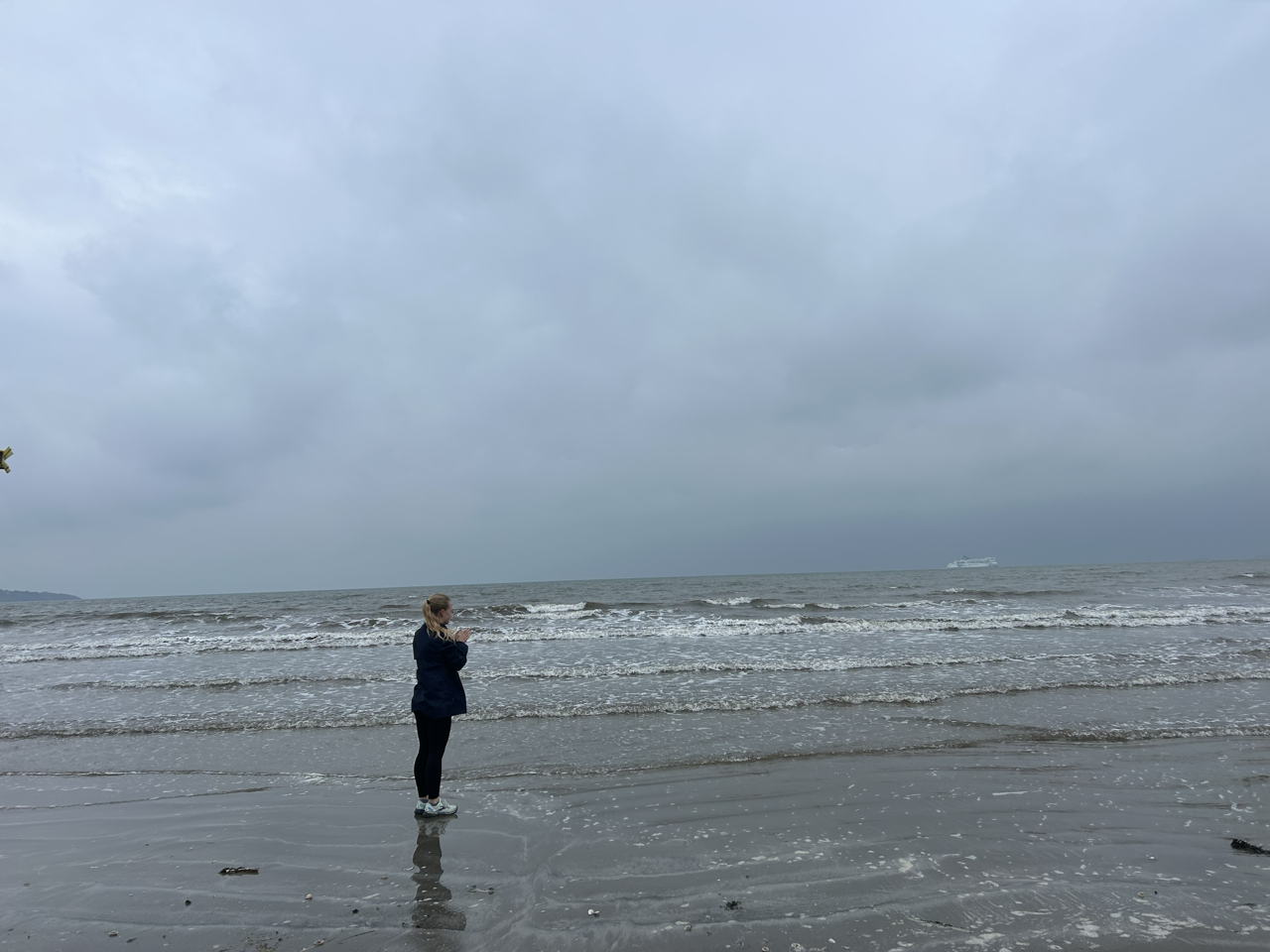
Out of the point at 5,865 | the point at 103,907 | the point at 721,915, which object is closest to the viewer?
the point at 721,915

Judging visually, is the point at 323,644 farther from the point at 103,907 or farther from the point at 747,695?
the point at 103,907

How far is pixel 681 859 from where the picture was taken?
5.23 meters

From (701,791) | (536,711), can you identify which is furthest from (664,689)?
(701,791)

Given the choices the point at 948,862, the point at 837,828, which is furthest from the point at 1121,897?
the point at 837,828

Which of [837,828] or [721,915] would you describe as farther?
[837,828]

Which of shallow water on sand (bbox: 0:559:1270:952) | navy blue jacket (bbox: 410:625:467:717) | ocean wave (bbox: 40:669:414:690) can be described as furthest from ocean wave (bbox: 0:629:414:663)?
navy blue jacket (bbox: 410:625:467:717)

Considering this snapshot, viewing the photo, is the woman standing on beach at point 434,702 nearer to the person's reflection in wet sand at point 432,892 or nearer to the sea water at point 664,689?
the person's reflection in wet sand at point 432,892

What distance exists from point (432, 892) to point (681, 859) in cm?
202

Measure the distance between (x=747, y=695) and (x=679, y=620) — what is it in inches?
643

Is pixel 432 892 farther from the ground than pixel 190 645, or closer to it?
farther from the ground

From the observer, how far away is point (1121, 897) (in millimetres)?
4492

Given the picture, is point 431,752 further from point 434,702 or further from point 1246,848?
point 1246,848

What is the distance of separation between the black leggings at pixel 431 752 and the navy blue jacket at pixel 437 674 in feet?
0.37

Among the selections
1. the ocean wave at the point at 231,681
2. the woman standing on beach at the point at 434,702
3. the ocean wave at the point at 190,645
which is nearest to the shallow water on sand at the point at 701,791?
the ocean wave at the point at 231,681
